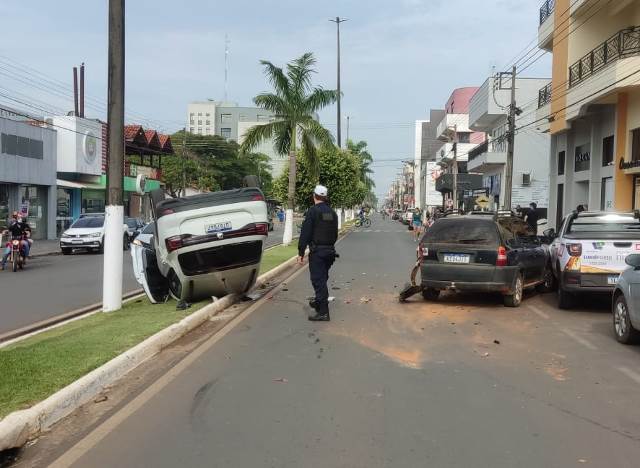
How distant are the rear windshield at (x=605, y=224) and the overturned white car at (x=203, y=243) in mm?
Answer: 5502

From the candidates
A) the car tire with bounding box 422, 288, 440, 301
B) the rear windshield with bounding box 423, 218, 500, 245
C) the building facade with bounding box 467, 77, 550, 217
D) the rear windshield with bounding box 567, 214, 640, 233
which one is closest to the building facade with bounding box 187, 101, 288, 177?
the building facade with bounding box 467, 77, 550, 217

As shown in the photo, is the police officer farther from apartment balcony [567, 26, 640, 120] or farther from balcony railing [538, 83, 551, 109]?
balcony railing [538, 83, 551, 109]

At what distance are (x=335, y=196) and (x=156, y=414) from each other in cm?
3549

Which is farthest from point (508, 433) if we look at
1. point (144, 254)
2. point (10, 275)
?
point (10, 275)

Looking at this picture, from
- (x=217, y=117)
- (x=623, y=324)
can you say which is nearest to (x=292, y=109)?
(x=623, y=324)

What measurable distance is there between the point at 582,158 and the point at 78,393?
25.2 meters

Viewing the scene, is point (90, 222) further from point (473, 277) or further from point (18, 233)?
point (473, 277)

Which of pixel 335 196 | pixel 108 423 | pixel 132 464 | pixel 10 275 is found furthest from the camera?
pixel 335 196

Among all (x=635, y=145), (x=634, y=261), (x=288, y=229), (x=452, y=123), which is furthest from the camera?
(x=452, y=123)

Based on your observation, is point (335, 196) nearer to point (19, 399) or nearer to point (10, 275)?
point (10, 275)

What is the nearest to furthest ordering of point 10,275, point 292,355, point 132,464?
point 132,464
point 292,355
point 10,275

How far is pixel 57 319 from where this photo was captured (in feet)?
33.7

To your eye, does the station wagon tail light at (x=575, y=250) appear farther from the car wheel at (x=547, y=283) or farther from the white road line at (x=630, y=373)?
the white road line at (x=630, y=373)

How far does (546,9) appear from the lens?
27.2 m
